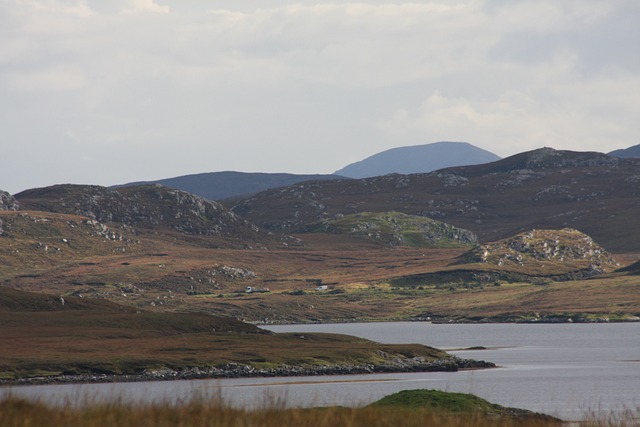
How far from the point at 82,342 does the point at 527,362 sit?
55406 millimetres

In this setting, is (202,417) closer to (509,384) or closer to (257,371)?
(509,384)

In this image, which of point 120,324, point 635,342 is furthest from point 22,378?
point 635,342

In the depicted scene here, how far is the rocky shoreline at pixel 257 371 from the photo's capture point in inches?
3641

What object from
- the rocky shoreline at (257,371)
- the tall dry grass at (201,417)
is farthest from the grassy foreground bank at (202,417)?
the rocky shoreline at (257,371)

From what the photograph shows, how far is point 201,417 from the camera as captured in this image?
17375mm

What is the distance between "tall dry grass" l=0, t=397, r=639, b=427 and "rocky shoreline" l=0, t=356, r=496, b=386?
242ft

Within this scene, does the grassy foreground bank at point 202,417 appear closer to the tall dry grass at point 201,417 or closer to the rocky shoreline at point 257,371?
the tall dry grass at point 201,417

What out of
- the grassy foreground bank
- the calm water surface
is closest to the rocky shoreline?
the calm water surface

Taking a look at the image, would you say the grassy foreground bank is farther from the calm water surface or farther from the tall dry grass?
the calm water surface

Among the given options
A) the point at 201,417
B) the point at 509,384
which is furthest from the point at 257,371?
the point at 201,417

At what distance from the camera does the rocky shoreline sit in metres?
92.5

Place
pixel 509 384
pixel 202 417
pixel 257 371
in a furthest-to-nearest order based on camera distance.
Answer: pixel 257 371
pixel 509 384
pixel 202 417

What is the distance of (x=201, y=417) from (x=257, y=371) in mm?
84405

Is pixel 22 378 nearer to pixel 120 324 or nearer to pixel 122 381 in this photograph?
pixel 122 381
